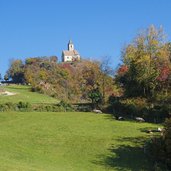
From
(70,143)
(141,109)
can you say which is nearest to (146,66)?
(141,109)

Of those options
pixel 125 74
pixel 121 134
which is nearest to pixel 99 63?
pixel 125 74

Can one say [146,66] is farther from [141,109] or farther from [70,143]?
[70,143]

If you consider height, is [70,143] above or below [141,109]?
below

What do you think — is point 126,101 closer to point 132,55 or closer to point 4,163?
point 132,55

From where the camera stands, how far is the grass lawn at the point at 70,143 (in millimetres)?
29438

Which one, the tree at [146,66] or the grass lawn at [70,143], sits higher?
the tree at [146,66]

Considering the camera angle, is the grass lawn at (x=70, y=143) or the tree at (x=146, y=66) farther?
the tree at (x=146, y=66)

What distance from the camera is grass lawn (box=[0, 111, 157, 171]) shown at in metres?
29.4

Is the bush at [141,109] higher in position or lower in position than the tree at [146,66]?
lower

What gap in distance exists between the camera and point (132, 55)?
66312 millimetres

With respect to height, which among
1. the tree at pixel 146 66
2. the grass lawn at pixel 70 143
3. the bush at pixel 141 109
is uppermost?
the tree at pixel 146 66

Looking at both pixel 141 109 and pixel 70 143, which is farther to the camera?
pixel 141 109

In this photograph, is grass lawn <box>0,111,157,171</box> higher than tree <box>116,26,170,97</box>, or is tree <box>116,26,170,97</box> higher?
tree <box>116,26,170,97</box>

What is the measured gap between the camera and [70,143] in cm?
3628
